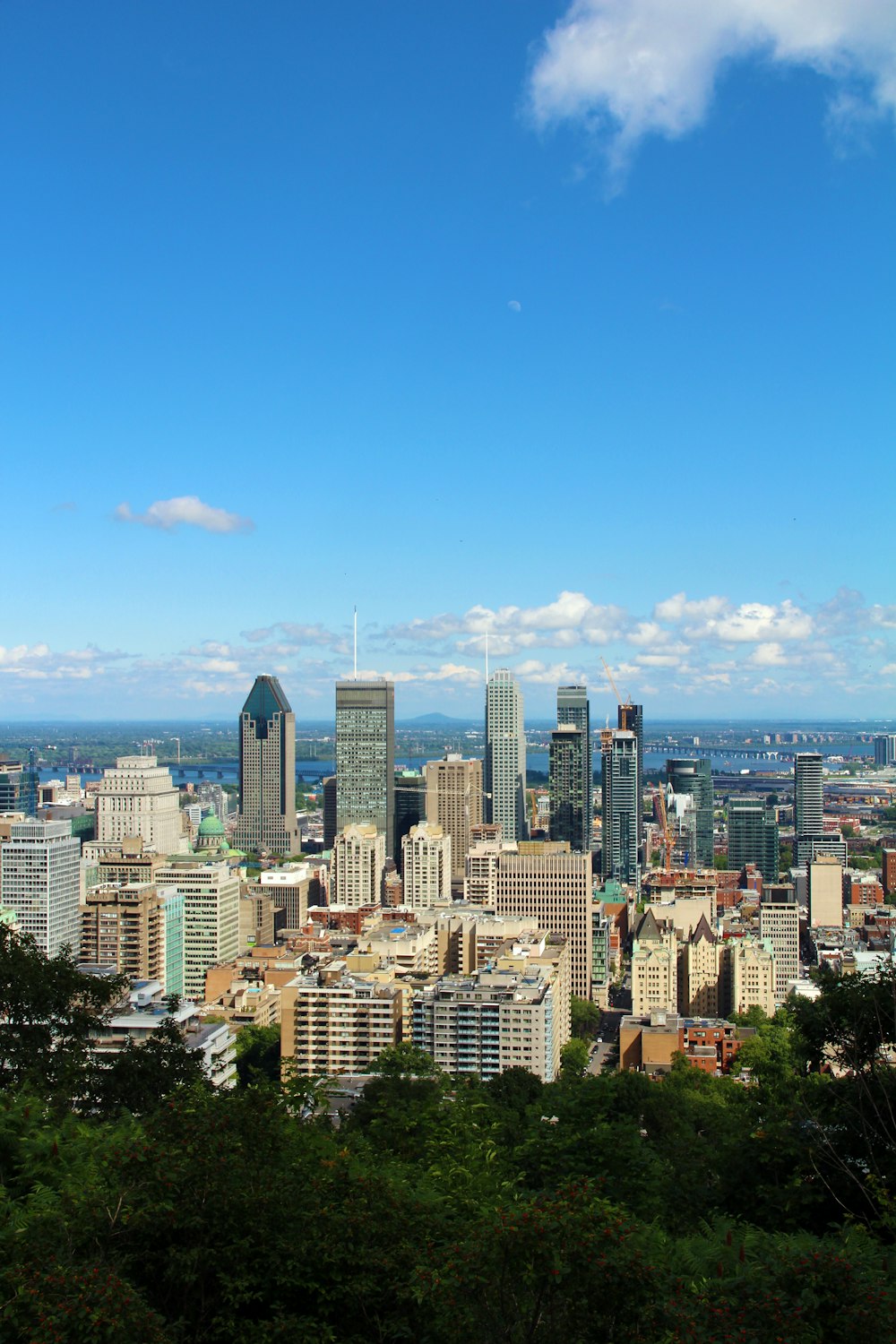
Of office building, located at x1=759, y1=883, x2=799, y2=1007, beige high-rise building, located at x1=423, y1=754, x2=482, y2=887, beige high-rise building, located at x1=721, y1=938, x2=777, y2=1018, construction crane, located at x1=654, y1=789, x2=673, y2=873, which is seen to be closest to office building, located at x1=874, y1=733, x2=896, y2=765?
construction crane, located at x1=654, y1=789, x2=673, y2=873

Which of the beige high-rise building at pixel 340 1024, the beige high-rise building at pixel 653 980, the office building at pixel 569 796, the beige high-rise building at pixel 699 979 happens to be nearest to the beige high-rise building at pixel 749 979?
the beige high-rise building at pixel 699 979

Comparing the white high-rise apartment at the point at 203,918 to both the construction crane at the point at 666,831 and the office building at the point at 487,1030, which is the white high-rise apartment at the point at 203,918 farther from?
the construction crane at the point at 666,831

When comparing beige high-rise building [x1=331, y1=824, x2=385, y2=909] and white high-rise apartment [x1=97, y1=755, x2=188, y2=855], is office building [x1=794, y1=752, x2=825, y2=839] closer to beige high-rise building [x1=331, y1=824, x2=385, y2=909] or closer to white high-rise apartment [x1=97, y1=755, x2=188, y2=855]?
beige high-rise building [x1=331, y1=824, x2=385, y2=909]

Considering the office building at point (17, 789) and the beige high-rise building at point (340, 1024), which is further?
the office building at point (17, 789)

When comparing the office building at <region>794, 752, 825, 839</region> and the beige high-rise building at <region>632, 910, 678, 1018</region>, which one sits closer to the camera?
the beige high-rise building at <region>632, 910, 678, 1018</region>

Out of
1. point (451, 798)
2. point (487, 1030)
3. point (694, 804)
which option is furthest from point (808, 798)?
point (487, 1030)

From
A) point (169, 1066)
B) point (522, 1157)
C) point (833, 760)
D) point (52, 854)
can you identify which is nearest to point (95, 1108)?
point (169, 1066)
